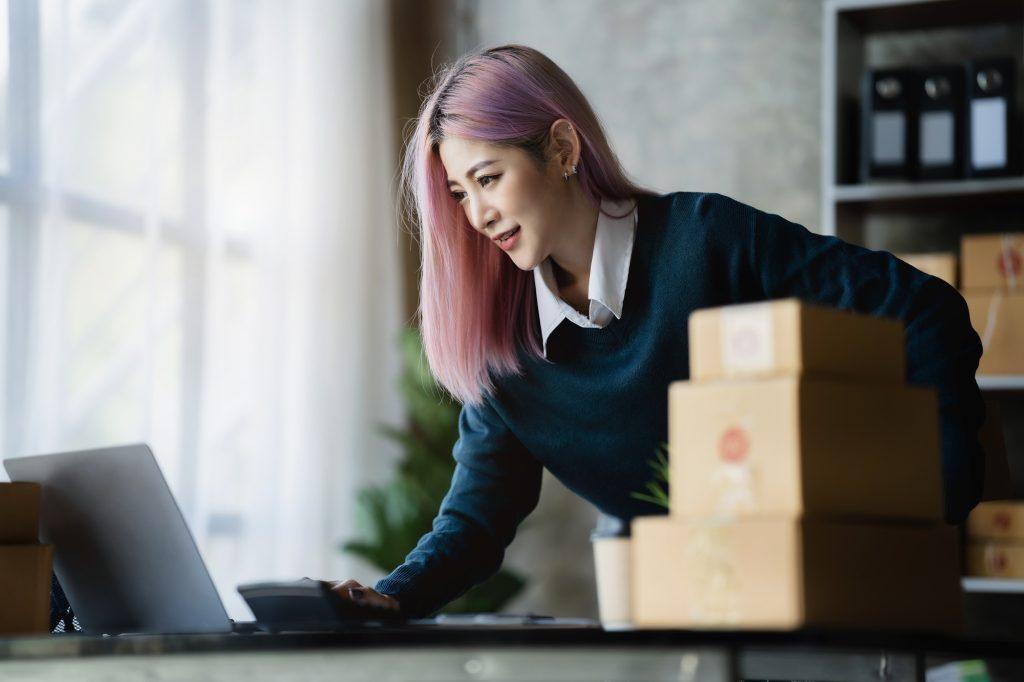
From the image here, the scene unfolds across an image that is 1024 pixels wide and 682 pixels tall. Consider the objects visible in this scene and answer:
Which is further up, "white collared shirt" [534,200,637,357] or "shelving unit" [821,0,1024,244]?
"shelving unit" [821,0,1024,244]

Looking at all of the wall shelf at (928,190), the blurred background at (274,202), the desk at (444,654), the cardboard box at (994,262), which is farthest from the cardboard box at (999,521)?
the desk at (444,654)

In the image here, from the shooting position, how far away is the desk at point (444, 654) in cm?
95

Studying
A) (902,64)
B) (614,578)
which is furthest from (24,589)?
(902,64)

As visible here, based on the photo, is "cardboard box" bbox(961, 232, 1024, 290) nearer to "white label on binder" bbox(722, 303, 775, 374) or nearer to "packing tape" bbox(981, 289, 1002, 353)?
"packing tape" bbox(981, 289, 1002, 353)

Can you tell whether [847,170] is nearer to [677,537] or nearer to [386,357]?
[386,357]

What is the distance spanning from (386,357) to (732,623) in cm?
326

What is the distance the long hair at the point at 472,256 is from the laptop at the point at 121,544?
0.60m

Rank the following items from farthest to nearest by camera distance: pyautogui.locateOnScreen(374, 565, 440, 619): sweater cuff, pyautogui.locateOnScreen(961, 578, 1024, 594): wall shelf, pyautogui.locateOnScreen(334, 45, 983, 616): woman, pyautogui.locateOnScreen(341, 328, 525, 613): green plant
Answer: pyautogui.locateOnScreen(341, 328, 525, 613): green plant → pyautogui.locateOnScreen(961, 578, 1024, 594): wall shelf → pyautogui.locateOnScreen(334, 45, 983, 616): woman → pyautogui.locateOnScreen(374, 565, 440, 619): sweater cuff

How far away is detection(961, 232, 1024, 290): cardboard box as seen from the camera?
9.95 ft

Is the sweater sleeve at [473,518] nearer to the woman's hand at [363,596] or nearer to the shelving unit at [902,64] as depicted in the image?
the woman's hand at [363,596]

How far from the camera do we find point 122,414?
3.02 meters

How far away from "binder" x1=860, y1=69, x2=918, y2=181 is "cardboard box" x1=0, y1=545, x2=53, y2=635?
8.01 ft

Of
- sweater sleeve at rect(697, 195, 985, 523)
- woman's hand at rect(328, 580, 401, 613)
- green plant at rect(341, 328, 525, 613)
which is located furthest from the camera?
Answer: green plant at rect(341, 328, 525, 613)

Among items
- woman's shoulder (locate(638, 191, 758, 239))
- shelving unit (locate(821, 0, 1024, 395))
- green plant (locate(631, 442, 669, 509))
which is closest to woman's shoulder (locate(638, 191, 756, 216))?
woman's shoulder (locate(638, 191, 758, 239))
